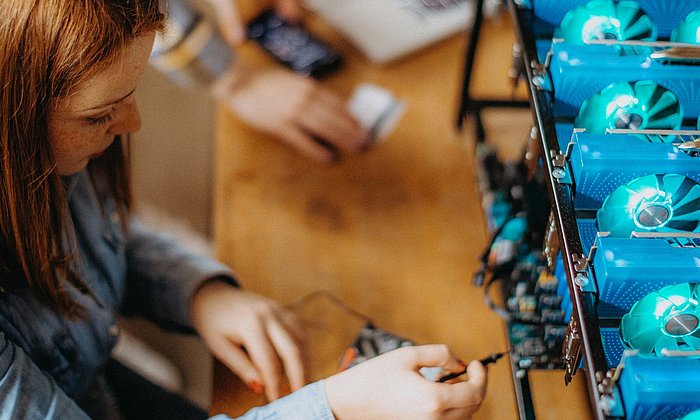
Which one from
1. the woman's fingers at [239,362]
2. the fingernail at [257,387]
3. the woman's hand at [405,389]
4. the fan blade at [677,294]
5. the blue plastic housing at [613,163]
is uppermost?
the blue plastic housing at [613,163]

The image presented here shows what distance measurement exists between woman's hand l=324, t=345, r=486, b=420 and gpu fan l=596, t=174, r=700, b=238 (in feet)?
0.75

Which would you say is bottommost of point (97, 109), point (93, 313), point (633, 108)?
point (93, 313)

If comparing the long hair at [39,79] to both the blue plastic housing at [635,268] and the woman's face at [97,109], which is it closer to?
the woman's face at [97,109]

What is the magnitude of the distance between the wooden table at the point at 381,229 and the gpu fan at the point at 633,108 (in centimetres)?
36

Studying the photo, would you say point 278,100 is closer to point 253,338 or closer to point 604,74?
point 253,338

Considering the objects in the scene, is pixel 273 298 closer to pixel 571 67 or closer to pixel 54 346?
pixel 54 346

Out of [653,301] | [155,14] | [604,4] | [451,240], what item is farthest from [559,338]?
[155,14]

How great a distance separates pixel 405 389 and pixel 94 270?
1.71ft

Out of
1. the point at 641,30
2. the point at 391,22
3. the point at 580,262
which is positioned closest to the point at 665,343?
the point at 580,262

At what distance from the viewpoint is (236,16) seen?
4.51ft

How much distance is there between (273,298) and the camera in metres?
1.07

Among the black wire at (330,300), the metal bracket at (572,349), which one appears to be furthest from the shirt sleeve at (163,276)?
the metal bracket at (572,349)

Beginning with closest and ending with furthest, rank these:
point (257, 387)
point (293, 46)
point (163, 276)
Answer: point (257, 387) < point (163, 276) < point (293, 46)

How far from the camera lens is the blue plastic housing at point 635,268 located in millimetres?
651
